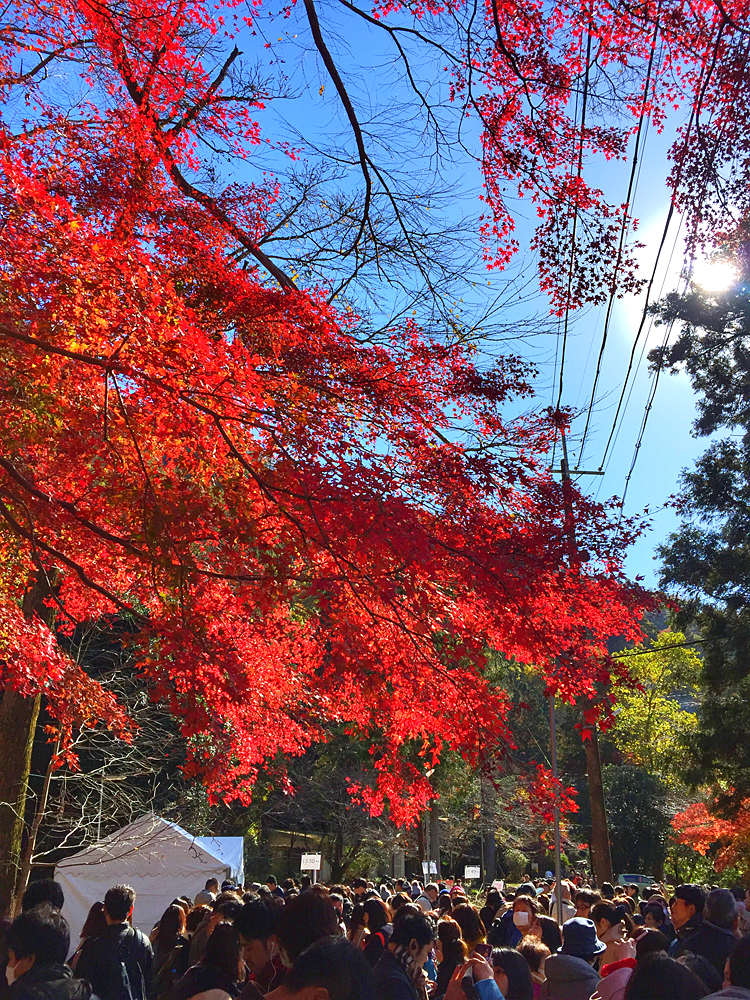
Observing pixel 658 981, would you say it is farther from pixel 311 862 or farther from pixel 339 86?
pixel 311 862

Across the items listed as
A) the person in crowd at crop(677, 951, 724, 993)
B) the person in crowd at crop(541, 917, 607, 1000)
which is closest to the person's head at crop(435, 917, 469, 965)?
the person in crowd at crop(541, 917, 607, 1000)

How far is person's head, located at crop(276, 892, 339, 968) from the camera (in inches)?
126

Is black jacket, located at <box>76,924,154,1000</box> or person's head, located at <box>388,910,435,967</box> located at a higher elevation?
person's head, located at <box>388,910,435,967</box>

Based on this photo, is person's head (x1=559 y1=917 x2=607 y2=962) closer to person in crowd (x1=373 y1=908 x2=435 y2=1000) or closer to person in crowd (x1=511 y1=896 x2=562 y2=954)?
person in crowd (x1=511 y1=896 x2=562 y2=954)

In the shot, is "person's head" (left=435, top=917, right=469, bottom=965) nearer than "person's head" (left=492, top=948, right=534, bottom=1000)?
No

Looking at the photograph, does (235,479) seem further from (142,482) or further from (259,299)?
(259,299)

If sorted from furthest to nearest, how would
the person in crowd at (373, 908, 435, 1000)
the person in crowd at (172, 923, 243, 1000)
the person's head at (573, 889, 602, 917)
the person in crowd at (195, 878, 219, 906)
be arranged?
the person in crowd at (195, 878, 219, 906) → the person's head at (573, 889, 602, 917) → the person in crowd at (373, 908, 435, 1000) → the person in crowd at (172, 923, 243, 1000)

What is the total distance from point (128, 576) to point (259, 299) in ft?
13.6

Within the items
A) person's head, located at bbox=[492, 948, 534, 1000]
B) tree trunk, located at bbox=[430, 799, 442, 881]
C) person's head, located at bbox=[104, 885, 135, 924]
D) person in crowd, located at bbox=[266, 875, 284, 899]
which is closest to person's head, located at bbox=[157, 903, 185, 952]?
person in crowd, located at bbox=[266, 875, 284, 899]

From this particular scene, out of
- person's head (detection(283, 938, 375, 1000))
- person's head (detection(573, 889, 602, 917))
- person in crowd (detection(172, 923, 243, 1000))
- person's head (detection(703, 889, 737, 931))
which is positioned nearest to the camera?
person's head (detection(283, 938, 375, 1000))

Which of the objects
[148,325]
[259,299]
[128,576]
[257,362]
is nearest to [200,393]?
[148,325]

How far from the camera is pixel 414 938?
4312 millimetres

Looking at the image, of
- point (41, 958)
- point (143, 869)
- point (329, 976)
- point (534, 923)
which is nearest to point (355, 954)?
point (329, 976)

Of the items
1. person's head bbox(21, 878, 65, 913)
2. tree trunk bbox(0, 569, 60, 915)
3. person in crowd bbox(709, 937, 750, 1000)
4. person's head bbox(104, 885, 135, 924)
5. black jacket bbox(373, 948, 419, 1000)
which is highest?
tree trunk bbox(0, 569, 60, 915)
